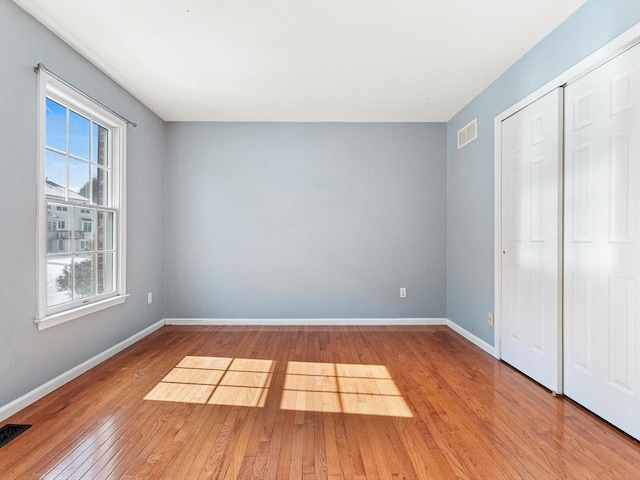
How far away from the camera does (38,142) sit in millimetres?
2340

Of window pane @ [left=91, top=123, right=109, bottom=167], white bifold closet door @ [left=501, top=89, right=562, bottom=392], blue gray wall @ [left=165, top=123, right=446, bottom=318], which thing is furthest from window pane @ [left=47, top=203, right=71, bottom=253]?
white bifold closet door @ [left=501, top=89, right=562, bottom=392]

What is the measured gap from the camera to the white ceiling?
2.24 meters

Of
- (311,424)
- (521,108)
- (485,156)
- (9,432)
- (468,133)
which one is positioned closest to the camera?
(9,432)

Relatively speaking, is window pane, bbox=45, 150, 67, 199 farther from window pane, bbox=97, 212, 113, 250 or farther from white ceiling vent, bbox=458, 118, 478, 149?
white ceiling vent, bbox=458, 118, 478, 149

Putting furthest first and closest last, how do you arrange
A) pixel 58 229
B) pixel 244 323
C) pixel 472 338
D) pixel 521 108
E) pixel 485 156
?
pixel 244 323 → pixel 472 338 → pixel 485 156 → pixel 521 108 → pixel 58 229

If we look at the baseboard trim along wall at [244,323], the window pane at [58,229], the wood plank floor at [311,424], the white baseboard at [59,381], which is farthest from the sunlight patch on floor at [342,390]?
the window pane at [58,229]

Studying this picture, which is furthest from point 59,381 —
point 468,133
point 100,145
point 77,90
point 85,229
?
point 468,133

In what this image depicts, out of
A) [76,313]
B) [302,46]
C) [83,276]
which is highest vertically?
[302,46]

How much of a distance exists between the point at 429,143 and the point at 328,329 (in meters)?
2.79

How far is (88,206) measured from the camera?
9.64 feet

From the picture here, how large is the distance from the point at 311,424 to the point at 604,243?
211cm

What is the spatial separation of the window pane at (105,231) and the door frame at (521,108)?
149 inches

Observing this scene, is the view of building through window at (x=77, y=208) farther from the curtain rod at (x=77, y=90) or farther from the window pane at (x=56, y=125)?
the curtain rod at (x=77, y=90)

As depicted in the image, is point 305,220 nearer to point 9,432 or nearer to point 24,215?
point 24,215
